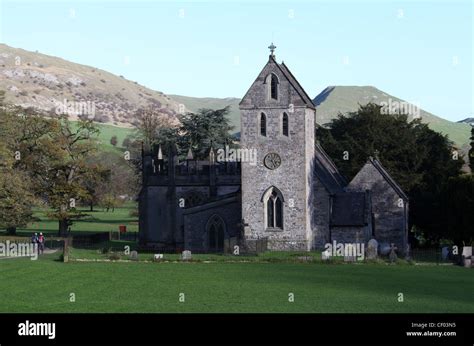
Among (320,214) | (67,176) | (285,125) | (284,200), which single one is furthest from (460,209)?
(67,176)

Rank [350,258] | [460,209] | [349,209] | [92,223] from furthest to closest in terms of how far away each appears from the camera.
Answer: [92,223]
[460,209]
[349,209]
[350,258]

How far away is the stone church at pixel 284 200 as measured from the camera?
220 ft

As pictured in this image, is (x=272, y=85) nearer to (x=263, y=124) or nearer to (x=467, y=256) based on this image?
(x=263, y=124)

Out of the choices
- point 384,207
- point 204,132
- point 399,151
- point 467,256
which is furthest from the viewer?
point 204,132

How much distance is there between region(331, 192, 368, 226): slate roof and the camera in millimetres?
67781

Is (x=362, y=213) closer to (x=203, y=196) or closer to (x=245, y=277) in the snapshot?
(x=203, y=196)

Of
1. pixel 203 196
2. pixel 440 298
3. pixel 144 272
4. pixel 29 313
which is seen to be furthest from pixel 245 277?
pixel 203 196

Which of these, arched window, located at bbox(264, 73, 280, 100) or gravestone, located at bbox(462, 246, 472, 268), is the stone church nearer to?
arched window, located at bbox(264, 73, 280, 100)

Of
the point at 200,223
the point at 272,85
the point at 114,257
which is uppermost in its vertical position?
the point at 272,85

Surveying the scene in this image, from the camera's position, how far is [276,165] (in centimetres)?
6769

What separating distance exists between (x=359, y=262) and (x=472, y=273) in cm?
732

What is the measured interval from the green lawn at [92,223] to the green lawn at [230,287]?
39790 mm

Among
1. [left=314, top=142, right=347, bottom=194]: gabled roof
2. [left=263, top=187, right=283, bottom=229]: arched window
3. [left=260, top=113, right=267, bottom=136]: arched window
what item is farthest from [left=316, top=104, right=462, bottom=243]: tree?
[left=260, top=113, right=267, bottom=136]: arched window

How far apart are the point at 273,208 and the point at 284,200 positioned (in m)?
0.91
